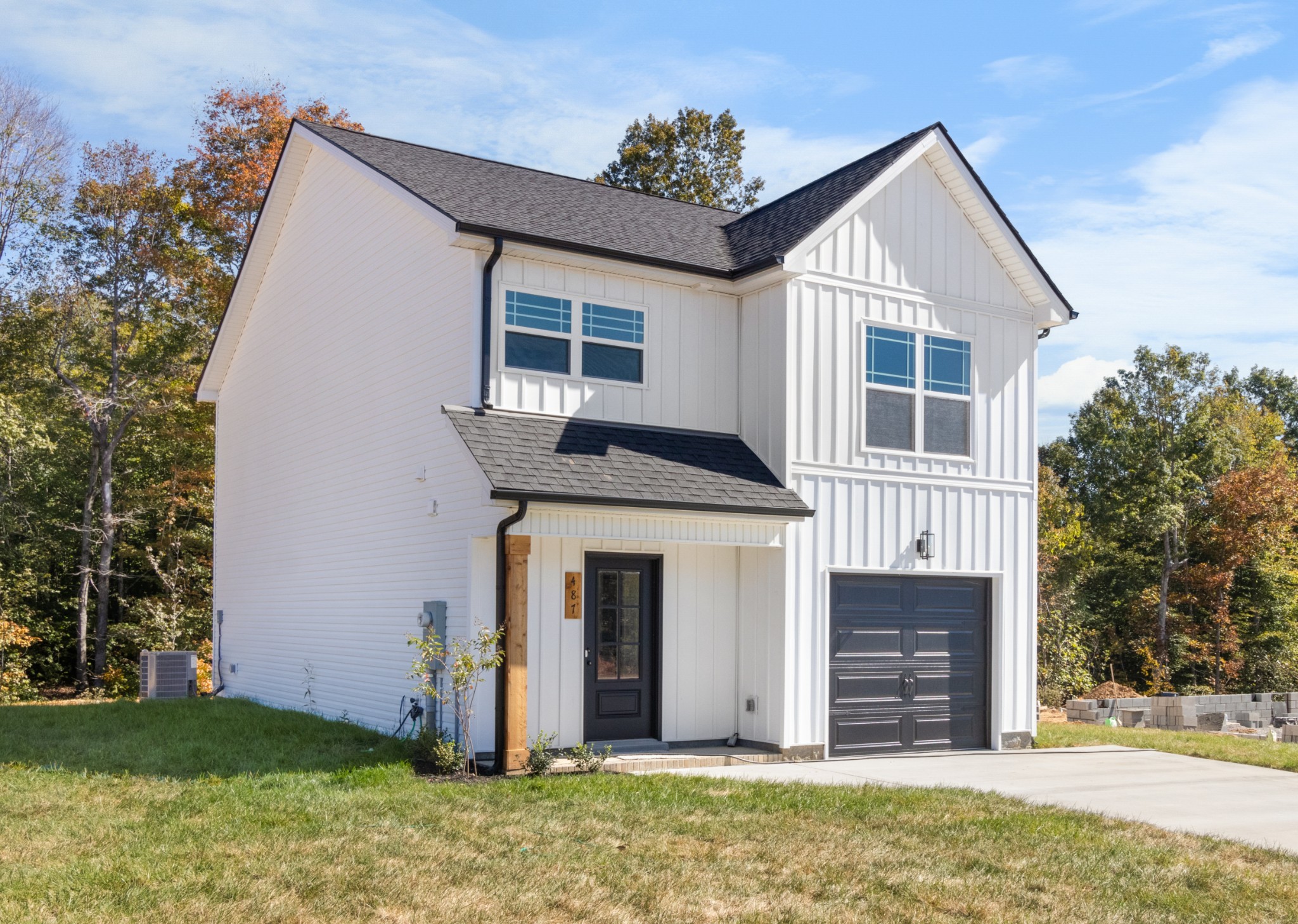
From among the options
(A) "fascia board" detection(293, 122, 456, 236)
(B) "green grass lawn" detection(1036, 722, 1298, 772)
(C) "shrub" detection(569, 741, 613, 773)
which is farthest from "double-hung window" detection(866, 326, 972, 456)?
(A) "fascia board" detection(293, 122, 456, 236)

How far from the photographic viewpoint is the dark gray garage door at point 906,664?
1347 centimetres

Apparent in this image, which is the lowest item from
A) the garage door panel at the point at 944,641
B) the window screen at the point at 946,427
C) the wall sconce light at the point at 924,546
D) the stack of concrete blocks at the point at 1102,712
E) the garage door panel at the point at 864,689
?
the stack of concrete blocks at the point at 1102,712

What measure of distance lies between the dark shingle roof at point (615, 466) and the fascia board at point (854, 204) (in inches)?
87.3

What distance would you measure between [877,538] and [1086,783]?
3536 mm

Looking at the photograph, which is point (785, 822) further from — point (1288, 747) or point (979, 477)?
point (1288, 747)

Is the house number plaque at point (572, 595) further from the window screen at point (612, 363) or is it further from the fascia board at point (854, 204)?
the fascia board at point (854, 204)

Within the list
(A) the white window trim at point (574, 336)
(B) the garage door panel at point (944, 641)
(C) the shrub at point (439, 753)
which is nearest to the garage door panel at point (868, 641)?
(B) the garage door panel at point (944, 641)

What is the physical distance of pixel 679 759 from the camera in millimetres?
11922

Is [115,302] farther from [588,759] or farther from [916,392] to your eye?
[588,759]

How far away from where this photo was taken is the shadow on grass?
36.4 feet

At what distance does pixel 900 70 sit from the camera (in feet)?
39.4

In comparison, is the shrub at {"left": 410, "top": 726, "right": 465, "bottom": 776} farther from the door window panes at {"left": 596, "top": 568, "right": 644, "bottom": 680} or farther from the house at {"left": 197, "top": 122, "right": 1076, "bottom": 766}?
the door window panes at {"left": 596, "top": 568, "right": 644, "bottom": 680}

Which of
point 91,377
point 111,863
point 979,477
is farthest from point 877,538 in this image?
point 91,377

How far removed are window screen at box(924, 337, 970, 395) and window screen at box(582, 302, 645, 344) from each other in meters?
3.59
